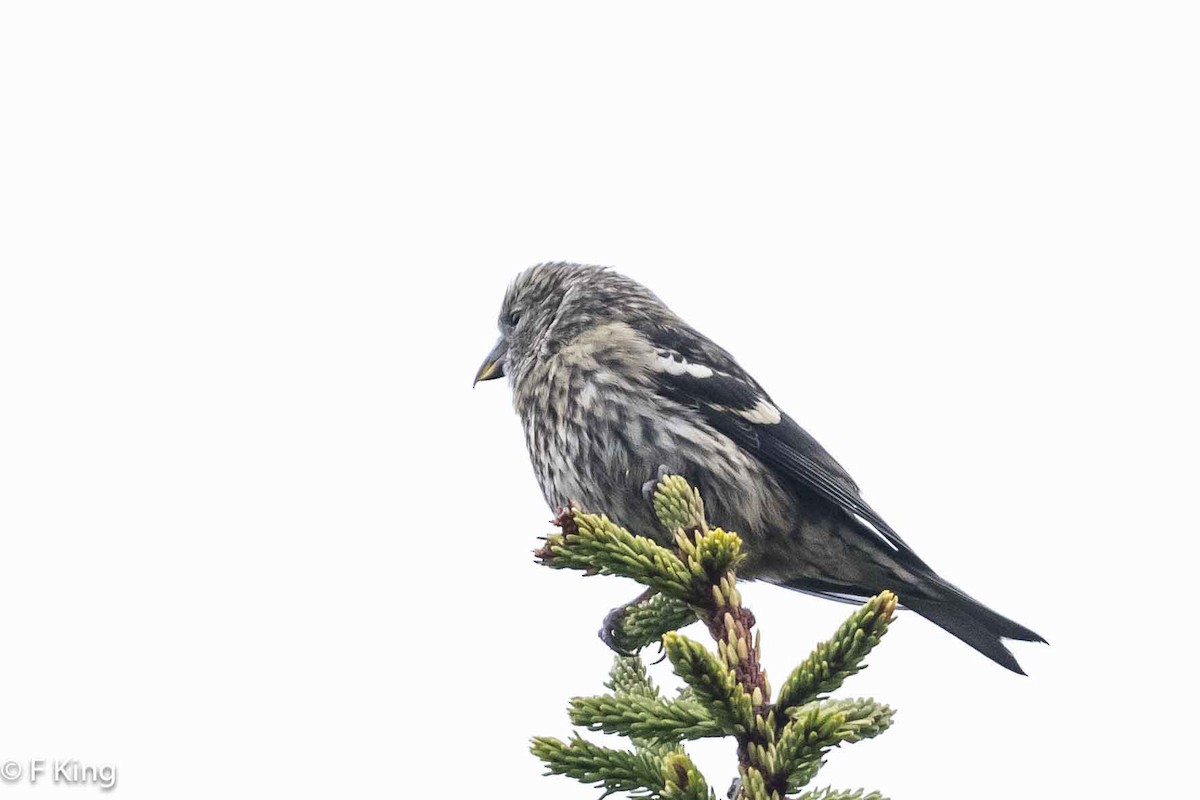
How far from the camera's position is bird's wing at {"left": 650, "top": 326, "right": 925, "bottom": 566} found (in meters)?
4.56

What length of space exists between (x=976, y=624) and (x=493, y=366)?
2558 mm

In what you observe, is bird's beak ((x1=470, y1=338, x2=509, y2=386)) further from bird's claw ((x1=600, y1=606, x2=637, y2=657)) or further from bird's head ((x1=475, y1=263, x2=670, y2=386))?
bird's claw ((x1=600, y1=606, x2=637, y2=657))

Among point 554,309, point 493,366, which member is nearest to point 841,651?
point 554,309

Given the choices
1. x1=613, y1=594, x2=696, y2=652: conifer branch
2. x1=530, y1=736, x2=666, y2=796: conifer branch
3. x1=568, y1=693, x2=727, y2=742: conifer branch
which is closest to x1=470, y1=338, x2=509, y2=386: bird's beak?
x1=613, y1=594, x2=696, y2=652: conifer branch

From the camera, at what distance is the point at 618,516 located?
4.43 metres

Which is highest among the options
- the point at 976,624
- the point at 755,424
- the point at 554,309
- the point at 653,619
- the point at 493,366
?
the point at 554,309

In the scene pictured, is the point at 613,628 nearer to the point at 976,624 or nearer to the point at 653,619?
the point at 653,619

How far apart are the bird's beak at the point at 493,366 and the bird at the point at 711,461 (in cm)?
71

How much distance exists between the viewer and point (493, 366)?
5770 mm

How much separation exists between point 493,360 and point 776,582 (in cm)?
176

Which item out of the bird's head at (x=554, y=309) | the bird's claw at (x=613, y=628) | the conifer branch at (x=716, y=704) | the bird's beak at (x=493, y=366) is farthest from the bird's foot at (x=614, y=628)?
the bird's beak at (x=493, y=366)

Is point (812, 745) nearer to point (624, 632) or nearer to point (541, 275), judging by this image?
point (624, 632)

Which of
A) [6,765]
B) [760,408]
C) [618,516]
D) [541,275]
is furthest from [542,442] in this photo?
[6,765]

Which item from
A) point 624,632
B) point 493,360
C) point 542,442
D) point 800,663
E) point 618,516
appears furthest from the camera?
point 493,360
